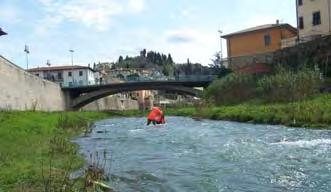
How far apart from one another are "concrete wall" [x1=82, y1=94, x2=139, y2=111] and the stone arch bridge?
7.19 metres

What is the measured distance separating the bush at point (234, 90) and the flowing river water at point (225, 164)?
32.3m

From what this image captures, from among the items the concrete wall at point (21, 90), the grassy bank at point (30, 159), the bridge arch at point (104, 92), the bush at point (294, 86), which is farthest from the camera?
the bridge arch at point (104, 92)

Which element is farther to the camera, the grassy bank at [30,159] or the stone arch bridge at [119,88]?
the stone arch bridge at [119,88]

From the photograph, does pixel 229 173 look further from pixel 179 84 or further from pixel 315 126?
pixel 179 84

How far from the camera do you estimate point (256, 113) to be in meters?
38.6

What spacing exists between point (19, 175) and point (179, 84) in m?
75.6

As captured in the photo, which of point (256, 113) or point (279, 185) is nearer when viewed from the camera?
point (279, 185)

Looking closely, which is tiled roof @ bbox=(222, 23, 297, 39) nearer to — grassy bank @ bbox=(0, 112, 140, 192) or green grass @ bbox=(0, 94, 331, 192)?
green grass @ bbox=(0, 94, 331, 192)

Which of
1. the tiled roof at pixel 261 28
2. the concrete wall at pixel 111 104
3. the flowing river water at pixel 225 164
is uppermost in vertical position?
the tiled roof at pixel 261 28

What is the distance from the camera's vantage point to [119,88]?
292ft

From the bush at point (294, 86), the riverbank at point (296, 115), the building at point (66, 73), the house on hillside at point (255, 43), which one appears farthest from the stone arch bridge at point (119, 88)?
the riverbank at point (296, 115)

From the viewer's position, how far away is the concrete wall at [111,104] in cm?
10524

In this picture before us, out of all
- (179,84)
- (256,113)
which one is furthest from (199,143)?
(179,84)

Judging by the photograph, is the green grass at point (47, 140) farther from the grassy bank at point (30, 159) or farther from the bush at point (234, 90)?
the bush at point (234, 90)
